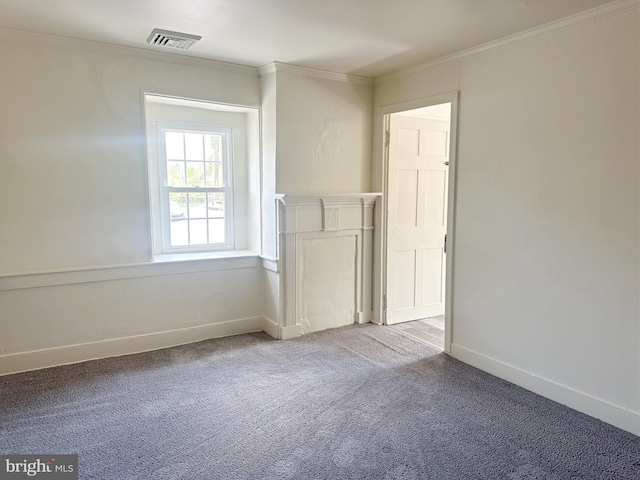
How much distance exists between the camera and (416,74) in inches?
152

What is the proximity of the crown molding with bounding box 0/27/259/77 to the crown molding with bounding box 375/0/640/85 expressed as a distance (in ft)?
5.09

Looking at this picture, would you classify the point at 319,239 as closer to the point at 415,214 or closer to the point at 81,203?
the point at 415,214

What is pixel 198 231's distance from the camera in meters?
4.27

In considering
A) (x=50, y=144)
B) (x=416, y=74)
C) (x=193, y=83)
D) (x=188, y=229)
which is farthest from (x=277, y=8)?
(x=188, y=229)

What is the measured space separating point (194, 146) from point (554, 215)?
309cm

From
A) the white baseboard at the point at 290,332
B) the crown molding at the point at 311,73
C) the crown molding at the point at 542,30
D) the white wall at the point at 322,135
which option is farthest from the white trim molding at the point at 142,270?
the crown molding at the point at 542,30

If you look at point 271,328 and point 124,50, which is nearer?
point 124,50

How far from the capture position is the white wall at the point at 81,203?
3.15 m

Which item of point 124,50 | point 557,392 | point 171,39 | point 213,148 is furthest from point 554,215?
point 124,50

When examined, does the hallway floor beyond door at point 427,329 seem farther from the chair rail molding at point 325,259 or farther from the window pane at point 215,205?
the window pane at point 215,205

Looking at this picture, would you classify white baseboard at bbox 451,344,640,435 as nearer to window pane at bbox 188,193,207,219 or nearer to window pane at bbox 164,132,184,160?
window pane at bbox 188,193,207,219

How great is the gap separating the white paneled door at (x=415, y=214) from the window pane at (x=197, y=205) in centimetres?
179

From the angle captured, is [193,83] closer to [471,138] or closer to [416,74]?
[416,74]

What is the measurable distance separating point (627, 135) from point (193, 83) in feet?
10.2
